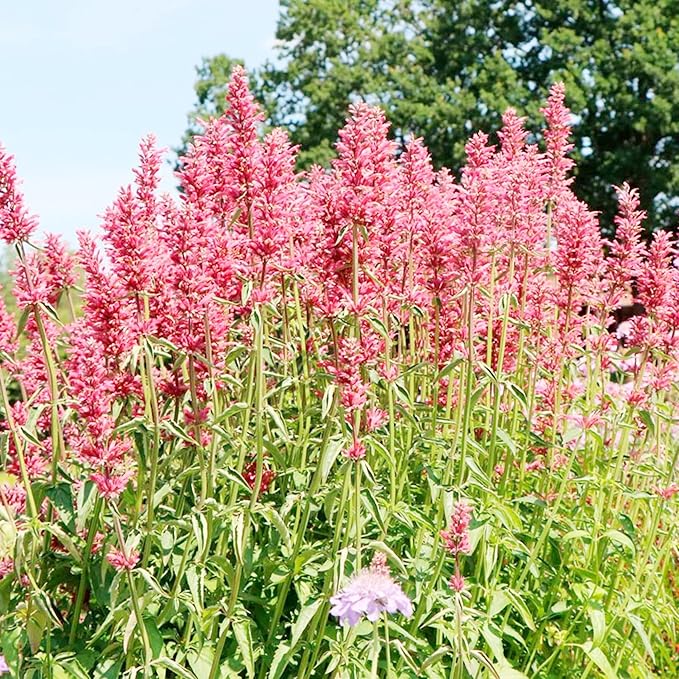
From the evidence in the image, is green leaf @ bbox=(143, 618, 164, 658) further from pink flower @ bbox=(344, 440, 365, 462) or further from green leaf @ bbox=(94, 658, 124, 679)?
pink flower @ bbox=(344, 440, 365, 462)

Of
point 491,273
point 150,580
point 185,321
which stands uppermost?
point 491,273

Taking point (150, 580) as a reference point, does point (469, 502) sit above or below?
above

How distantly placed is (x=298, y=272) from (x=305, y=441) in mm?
689

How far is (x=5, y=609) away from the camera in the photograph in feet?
11.3

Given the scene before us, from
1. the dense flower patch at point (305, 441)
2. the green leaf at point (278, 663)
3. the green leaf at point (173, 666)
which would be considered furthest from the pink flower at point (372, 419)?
the green leaf at point (173, 666)

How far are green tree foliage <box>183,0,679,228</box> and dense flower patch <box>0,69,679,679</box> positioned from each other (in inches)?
759

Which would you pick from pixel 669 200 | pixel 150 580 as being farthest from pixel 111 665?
pixel 669 200

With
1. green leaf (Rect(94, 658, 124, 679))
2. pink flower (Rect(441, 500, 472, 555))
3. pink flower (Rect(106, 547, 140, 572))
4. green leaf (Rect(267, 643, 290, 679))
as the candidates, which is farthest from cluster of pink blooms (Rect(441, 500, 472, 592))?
green leaf (Rect(94, 658, 124, 679))

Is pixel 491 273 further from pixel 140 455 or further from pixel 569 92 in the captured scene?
pixel 569 92

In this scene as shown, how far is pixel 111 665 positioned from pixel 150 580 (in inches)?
19.4

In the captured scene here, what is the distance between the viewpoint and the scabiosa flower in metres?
2.68

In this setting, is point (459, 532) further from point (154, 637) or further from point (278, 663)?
point (154, 637)

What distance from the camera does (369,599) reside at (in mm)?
2688

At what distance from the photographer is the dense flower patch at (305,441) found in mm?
3098
